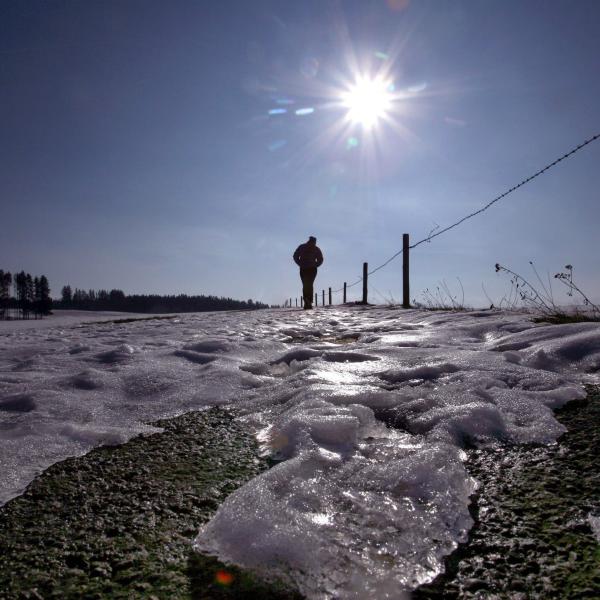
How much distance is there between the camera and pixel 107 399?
1.85 meters

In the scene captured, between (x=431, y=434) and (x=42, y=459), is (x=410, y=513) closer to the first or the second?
(x=431, y=434)

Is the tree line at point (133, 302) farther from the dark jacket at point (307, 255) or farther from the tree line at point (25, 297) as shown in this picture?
the dark jacket at point (307, 255)

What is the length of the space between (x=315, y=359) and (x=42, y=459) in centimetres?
159

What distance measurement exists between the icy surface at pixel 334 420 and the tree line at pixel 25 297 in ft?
221

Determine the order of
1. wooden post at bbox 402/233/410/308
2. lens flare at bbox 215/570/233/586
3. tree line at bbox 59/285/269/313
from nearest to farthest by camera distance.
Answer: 1. lens flare at bbox 215/570/233/586
2. wooden post at bbox 402/233/410/308
3. tree line at bbox 59/285/269/313

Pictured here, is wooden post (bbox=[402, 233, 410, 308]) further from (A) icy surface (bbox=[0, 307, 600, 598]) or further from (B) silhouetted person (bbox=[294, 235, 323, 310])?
(A) icy surface (bbox=[0, 307, 600, 598])

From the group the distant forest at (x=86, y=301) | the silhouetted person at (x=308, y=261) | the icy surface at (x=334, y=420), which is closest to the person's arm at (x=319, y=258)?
the silhouetted person at (x=308, y=261)

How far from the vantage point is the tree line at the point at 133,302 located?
90.9m

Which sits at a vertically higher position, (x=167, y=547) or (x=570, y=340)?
(x=570, y=340)

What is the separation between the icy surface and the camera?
2.62 ft

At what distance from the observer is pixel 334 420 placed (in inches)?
54.5

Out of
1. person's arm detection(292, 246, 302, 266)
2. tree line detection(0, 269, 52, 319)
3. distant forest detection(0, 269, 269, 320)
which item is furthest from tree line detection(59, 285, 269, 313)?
person's arm detection(292, 246, 302, 266)

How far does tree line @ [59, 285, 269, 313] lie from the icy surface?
85547 millimetres

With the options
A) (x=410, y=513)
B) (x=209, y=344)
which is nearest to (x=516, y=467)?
(x=410, y=513)
